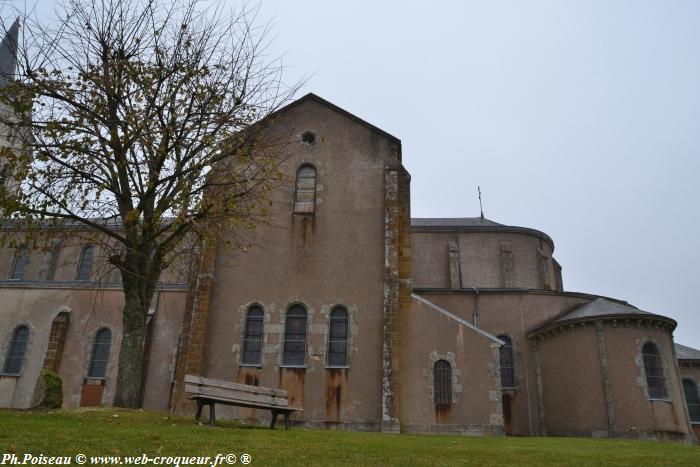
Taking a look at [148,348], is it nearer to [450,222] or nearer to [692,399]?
[450,222]

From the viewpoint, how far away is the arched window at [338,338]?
17.2 m

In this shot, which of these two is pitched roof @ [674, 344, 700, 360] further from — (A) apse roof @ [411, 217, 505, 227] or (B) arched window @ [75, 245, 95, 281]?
(B) arched window @ [75, 245, 95, 281]

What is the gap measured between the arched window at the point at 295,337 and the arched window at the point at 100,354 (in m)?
8.72

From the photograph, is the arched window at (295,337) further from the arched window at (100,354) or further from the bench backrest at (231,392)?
the arched window at (100,354)

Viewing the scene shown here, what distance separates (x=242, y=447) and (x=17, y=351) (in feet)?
61.7

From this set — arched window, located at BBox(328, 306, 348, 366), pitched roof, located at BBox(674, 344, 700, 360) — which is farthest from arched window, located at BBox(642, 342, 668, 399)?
arched window, located at BBox(328, 306, 348, 366)

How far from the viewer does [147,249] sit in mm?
13695

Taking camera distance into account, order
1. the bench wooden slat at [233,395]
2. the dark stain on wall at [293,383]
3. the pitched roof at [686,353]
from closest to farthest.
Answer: the bench wooden slat at [233,395] → the dark stain on wall at [293,383] → the pitched roof at [686,353]

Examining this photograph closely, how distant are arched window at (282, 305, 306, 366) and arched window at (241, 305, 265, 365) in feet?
2.69

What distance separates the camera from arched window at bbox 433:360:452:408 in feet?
55.4

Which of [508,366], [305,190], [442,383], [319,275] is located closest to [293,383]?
[319,275]

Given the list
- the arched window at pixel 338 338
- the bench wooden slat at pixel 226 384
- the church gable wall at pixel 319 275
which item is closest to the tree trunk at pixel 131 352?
the bench wooden slat at pixel 226 384

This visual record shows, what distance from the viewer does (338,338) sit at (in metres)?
17.5

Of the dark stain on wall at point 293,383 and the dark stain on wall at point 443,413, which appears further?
the dark stain on wall at point 293,383
